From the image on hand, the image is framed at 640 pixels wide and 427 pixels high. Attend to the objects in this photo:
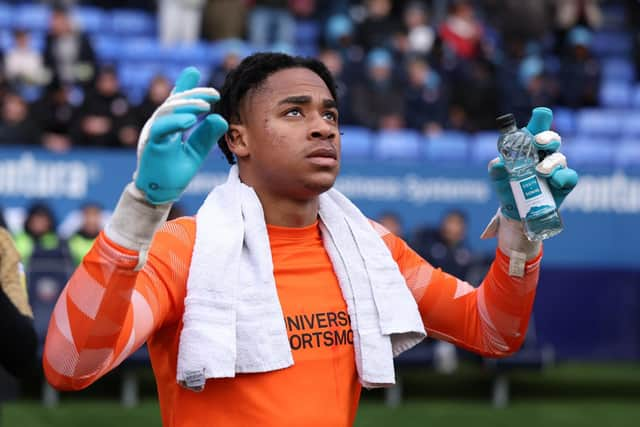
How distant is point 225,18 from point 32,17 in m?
2.34

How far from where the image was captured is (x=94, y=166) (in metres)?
10.3

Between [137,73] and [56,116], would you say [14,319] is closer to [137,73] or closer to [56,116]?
[56,116]

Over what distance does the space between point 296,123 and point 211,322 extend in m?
0.62

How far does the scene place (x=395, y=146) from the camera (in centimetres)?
1170

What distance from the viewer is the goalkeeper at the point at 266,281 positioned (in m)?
2.48

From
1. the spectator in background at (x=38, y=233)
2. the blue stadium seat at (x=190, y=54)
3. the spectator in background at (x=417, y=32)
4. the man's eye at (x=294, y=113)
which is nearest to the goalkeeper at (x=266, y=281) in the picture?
the man's eye at (x=294, y=113)

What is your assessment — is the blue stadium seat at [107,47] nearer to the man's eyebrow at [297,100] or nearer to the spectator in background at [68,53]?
the spectator in background at [68,53]

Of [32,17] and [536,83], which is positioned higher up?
[32,17]

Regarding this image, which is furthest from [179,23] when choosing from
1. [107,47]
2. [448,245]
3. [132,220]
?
[132,220]

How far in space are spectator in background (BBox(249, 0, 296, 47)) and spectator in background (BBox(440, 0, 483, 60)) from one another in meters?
1.92

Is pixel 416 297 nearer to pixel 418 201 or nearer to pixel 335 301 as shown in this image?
pixel 335 301

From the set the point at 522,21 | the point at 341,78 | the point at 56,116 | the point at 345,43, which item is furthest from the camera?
the point at 522,21

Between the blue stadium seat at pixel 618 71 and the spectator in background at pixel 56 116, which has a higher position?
the blue stadium seat at pixel 618 71

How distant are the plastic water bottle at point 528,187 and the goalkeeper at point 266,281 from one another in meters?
0.04
